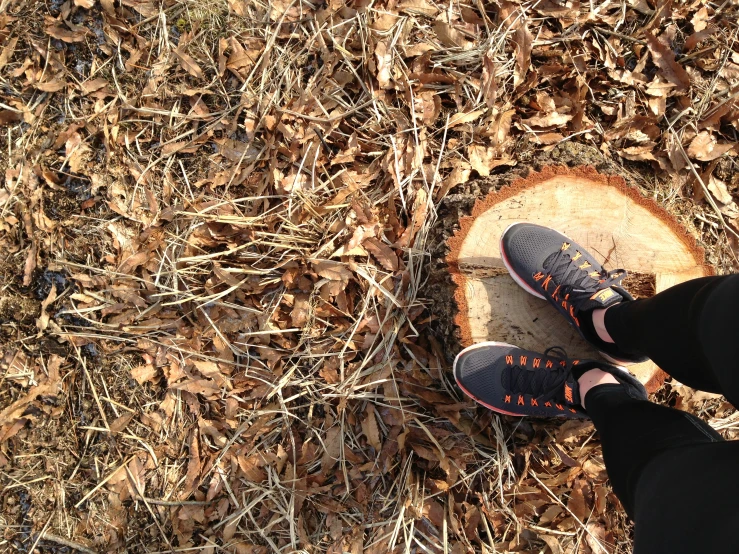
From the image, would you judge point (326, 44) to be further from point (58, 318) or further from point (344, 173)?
point (58, 318)

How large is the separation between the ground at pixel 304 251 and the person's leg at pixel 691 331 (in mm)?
695

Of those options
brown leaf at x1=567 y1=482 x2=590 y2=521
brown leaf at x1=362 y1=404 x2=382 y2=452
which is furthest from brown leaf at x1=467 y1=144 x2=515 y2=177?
brown leaf at x1=567 y1=482 x2=590 y2=521

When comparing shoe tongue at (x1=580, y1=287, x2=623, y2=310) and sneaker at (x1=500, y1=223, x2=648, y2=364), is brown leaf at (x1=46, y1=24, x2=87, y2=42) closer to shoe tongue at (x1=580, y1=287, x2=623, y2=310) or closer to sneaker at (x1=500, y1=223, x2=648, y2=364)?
sneaker at (x1=500, y1=223, x2=648, y2=364)

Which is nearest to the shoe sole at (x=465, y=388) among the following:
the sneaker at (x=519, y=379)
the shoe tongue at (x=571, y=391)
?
the sneaker at (x=519, y=379)

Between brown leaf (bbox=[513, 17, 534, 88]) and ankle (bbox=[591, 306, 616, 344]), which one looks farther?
brown leaf (bbox=[513, 17, 534, 88])

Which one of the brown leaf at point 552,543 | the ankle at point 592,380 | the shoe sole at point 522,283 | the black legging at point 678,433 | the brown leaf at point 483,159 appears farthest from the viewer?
the brown leaf at point 483,159

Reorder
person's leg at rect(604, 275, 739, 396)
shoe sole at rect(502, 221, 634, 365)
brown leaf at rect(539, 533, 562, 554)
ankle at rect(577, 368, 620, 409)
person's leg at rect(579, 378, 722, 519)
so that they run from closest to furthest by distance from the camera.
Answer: person's leg at rect(604, 275, 739, 396)
person's leg at rect(579, 378, 722, 519)
ankle at rect(577, 368, 620, 409)
shoe sole at rect(502, 221, 634, 365)
brown leaf at rect(539, 533, 562, 554)

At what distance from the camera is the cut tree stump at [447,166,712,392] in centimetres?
201

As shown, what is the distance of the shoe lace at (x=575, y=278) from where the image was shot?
1972mm

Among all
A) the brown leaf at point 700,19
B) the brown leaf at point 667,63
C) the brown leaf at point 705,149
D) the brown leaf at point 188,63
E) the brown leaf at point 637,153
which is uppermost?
the brown leaf at point 700,19

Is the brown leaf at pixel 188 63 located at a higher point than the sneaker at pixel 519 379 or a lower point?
higher

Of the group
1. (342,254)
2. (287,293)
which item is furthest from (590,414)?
(287,293)

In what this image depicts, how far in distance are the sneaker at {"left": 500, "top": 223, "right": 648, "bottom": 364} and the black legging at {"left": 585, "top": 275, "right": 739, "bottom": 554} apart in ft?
0.45

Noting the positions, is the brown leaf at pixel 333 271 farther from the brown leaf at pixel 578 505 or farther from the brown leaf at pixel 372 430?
the brown leaf at pixel 578 505
